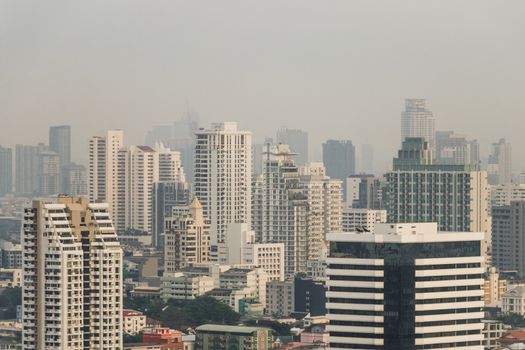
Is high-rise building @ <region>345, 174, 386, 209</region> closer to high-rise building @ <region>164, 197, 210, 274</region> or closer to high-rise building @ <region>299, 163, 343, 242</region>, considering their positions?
high-rise building @ <region>299, 163, 343, 242</region>

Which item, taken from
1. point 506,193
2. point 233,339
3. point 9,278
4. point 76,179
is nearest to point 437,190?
point 506,193

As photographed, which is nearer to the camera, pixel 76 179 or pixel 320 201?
pixel 76 179

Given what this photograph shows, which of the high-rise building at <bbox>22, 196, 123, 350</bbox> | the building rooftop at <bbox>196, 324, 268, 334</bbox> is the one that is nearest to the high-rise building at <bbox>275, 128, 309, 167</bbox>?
the building rooftop at <bbox>196, 324, 268, 334</bbox>

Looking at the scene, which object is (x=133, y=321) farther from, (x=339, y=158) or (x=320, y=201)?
(x=320, y=201)

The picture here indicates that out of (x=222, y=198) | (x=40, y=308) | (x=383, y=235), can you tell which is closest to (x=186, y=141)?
(x=222, y=198)

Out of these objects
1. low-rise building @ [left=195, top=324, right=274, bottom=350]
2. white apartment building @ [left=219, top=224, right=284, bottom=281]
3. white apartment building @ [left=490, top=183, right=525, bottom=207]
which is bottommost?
low-rise building @ [left=195, top=324, right=274, bottom=350]

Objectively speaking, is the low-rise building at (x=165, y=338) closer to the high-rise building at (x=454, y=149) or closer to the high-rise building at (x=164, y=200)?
the high-rise building at (x=454, y=149)
